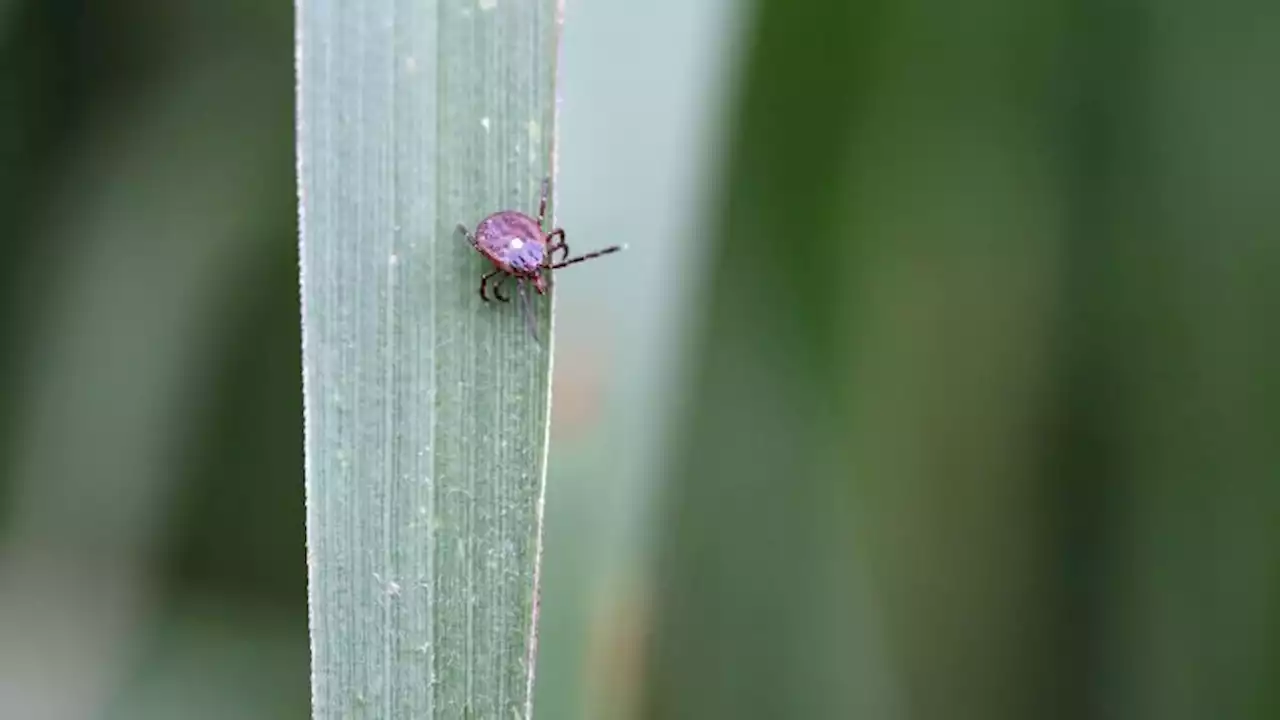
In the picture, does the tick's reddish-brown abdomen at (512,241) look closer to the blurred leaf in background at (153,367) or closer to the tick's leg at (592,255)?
the tick's leg at (592,255)

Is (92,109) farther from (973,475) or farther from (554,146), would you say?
(973,475)

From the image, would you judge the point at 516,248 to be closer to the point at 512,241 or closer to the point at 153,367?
the point at 512,241

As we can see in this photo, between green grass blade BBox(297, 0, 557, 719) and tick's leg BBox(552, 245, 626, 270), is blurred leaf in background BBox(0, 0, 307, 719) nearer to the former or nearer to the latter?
tick's leg BBox(552, 245, 626, 270)

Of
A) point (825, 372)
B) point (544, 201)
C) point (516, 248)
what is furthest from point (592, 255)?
point (825, 372)

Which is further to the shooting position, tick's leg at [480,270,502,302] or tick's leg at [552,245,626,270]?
tick's leg at [552,245,626,270]

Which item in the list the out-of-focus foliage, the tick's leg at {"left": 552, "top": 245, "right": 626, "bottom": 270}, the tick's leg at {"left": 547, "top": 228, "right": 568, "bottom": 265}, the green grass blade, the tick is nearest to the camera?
the green grass blade

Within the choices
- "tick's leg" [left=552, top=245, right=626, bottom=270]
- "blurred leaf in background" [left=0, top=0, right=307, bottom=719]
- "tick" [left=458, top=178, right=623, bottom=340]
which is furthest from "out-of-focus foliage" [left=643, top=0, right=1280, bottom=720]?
"blurred leaf in background" [left=0, top=0, right=307, bottom=719]

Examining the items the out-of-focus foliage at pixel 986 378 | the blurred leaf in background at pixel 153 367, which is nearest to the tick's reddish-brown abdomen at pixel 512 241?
the out-of-focus foliage at pixel 986 378
